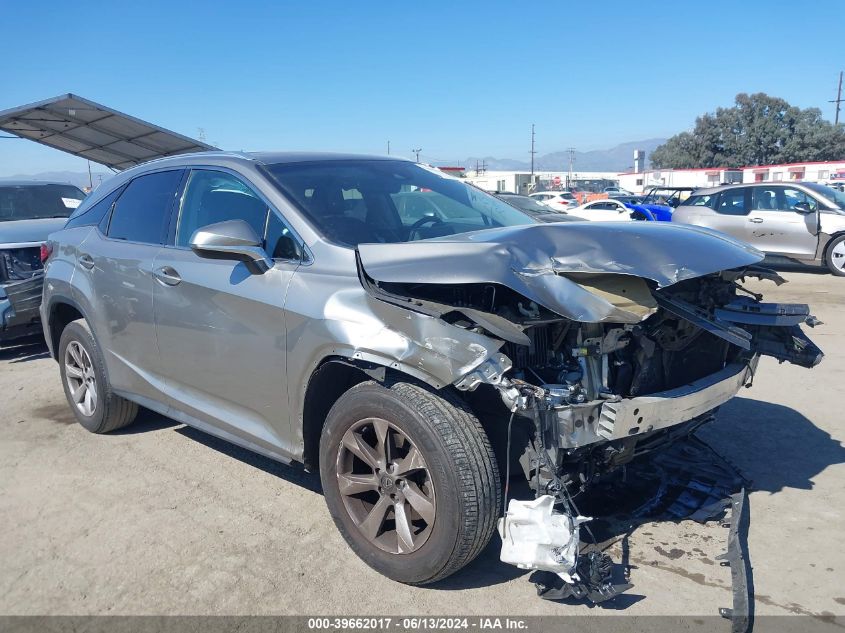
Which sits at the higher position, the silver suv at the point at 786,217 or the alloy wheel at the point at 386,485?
the silver suv at the point at 786,217

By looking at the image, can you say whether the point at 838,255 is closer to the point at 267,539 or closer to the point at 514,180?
the point at 267,539

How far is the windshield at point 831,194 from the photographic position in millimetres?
12375

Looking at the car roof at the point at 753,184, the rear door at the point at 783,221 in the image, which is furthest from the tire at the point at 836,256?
the car roof at the point at 753,184

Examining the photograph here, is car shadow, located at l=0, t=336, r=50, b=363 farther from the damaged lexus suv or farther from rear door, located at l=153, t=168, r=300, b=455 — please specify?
rear door, located at l=153, t=168, r=300, b=455

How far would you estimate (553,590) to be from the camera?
2.87 meters

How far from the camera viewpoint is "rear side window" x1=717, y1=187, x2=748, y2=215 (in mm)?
13361

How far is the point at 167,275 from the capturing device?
13.1ft

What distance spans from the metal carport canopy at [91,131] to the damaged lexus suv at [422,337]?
326 inches

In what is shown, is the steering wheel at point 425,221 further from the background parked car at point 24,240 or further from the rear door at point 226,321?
the background parked car at point 24,240

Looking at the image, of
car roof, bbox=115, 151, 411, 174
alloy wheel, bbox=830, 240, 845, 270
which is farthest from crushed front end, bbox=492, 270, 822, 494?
alloy wheel, bbox=830, 240, 845, 270

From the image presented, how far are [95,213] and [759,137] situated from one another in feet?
237

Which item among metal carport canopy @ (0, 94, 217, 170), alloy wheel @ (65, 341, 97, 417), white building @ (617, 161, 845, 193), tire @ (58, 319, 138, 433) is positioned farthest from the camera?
white building @ (617, 161, 845, 193)

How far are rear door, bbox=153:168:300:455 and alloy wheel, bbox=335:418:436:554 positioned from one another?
447mm

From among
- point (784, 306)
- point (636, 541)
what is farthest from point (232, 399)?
point (784, 306)
